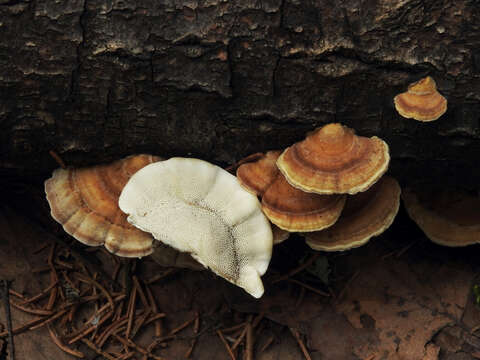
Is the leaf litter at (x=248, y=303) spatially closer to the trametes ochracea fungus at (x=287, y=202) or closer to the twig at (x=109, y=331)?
the twig at (x=109, y=331)

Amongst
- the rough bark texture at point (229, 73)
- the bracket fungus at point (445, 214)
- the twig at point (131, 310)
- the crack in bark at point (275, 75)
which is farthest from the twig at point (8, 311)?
the bracket fungus at point (445, 214)

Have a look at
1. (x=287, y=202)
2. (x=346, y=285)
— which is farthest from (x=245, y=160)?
(x=346, y=285)

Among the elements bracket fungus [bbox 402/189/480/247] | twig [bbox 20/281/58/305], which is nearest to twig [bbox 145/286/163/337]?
twig [bbox 20/281/58/305]

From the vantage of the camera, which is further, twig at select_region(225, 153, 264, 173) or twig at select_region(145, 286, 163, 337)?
twig at select_region(145, 286, 163, 337)

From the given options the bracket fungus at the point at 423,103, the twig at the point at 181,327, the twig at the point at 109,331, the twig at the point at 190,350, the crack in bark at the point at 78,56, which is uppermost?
the crack in bark at the point at 78,56

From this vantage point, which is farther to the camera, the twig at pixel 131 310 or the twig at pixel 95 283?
the twig at pixel 95 283

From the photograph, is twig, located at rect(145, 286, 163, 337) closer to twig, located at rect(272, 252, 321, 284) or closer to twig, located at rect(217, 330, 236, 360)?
twig, located at rect(217, 330, 236, 360)
